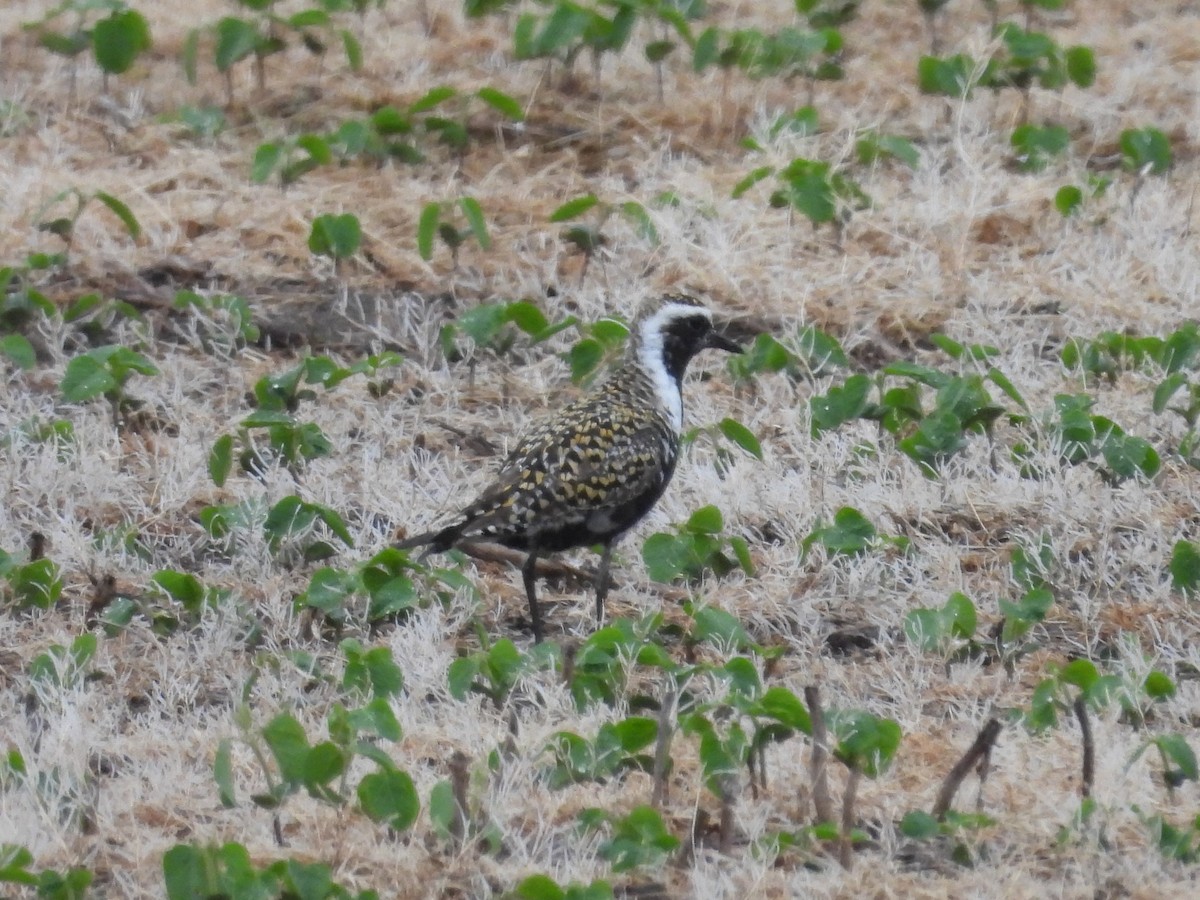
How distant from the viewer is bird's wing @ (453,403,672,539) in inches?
206

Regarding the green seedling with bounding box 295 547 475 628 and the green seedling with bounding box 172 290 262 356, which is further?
the green seedling with bounding box 172 290 262 356

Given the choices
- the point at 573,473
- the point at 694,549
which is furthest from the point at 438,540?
the point at 694,549

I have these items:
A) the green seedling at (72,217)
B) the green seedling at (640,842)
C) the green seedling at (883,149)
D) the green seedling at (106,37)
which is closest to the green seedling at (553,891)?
the green seedling at (640,842)

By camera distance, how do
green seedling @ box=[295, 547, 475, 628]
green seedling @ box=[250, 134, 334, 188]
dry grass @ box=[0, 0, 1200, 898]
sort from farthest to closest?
green seedling @ box=[250, 134, 334, 188] < green seedling @ box=[295, 547, 475, 628] < dry grass @ box=[0, 0, 1200, 898]

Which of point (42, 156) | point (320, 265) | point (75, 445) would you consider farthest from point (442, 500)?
point (42, 156)

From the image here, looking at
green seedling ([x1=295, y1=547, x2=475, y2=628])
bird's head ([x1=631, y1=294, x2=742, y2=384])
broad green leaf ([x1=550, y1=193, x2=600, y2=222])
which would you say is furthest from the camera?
broad green leaf ([x1=550, y1=193, x2=600, y2=222])

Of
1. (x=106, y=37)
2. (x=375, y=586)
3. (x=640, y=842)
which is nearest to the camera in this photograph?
(x=640, y=842)

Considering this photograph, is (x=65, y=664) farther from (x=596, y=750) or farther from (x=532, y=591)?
(x=596, y=750)

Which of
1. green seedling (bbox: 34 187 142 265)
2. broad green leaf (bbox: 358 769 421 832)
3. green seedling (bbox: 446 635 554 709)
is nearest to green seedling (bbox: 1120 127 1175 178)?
green seedling (bbox: 34 187 142 265)

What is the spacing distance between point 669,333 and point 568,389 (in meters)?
0.96

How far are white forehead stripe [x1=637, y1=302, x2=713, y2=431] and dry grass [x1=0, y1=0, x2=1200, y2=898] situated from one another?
36cm

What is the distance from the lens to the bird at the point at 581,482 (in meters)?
5.23

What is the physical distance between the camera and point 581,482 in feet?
17.3

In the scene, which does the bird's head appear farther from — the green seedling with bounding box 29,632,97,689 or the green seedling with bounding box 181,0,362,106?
the green seedling with bounding box 181,0,362,106
